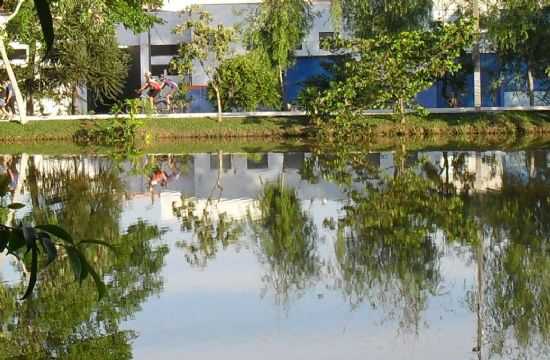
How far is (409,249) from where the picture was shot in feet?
34.9

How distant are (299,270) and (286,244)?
1.54 metres

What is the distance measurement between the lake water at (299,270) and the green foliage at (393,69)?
9172 millimetres

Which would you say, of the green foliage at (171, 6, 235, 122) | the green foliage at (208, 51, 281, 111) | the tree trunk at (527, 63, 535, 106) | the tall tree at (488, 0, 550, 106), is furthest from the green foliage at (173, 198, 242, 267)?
the tree trunk at (527, 63, 535, 106)

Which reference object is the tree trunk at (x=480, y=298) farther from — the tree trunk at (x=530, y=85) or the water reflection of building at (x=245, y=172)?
the tree trunk at (x=530, y=85)

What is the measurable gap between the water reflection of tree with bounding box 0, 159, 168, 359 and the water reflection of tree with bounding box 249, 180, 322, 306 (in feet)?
3.29

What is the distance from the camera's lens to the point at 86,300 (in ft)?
27.7

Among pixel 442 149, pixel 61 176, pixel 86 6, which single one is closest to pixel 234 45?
pixel 86 6

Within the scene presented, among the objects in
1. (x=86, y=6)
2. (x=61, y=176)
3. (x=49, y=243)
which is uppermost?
(x=86, y=6)

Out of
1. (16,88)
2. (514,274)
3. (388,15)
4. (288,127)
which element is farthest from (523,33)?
(514,274)

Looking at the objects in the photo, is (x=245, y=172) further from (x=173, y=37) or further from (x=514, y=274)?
(x=173, y=37)

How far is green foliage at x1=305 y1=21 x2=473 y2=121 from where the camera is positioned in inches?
1088

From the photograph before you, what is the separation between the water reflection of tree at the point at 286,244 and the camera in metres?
9.43

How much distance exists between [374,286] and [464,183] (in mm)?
8370

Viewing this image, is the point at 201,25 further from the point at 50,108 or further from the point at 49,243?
the point at 49,243
